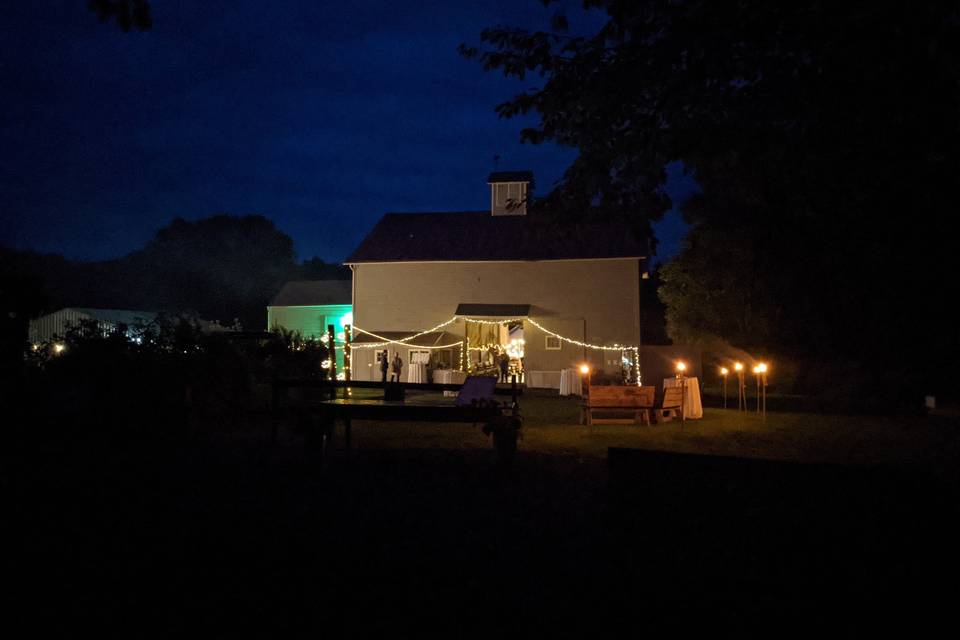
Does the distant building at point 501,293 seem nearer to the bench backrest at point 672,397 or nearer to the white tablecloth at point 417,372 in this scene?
the white tablecloth at point 417,372

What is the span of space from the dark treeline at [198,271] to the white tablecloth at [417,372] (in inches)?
1185

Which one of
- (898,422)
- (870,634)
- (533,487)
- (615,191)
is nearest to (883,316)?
(615,191)

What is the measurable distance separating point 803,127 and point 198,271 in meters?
60.3

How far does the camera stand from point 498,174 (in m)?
31.2

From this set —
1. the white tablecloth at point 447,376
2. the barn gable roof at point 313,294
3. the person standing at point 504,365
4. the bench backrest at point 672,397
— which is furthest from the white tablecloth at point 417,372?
the bench backrest at point 672,397

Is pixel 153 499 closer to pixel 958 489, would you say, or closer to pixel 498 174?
pixel 958 489

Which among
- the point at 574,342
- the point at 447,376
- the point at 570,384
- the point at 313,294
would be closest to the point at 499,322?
the point at 574,342

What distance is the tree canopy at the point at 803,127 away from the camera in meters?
5.93

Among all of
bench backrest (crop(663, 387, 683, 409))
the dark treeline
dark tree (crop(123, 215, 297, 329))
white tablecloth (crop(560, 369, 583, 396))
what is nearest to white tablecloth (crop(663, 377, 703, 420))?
bench backrest (crop(663, 387, 683, 409))

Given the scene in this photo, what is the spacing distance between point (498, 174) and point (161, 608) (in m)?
28.1

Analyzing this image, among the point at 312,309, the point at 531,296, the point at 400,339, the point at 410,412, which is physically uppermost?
the point at 312,309

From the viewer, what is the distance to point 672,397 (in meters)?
15.7

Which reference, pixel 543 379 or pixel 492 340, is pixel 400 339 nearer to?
pixel 492 340

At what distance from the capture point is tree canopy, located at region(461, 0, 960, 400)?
5.93m
